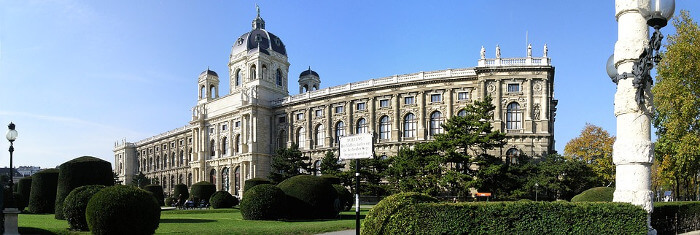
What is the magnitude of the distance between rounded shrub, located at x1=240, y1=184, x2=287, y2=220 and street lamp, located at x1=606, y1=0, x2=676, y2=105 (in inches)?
726

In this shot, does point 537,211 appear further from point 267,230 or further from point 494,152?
point 494,152

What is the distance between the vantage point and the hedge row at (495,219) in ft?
37.9

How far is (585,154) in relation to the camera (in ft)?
165

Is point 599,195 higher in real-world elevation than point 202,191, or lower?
higher

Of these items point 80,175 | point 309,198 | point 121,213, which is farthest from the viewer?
point 80,175

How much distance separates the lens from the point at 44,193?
32750mm

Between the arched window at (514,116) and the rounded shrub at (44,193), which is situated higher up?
the arched window at (514,116)

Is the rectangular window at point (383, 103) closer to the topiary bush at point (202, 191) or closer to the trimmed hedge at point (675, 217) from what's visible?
the topiary bush at point (202, 191)

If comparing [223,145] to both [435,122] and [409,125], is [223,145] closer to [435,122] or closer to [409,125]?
[409,125]

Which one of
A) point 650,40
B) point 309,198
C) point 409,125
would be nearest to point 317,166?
point 409,125

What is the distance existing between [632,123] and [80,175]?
26158mm

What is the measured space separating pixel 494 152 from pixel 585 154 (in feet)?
28.5

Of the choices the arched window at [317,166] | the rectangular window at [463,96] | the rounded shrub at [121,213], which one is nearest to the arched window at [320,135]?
the arched window at [317,166]

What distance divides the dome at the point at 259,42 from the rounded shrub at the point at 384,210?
66499 mm
